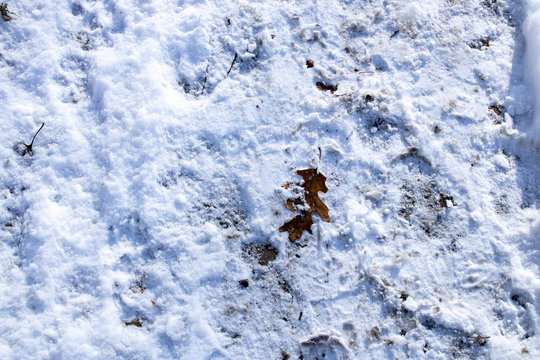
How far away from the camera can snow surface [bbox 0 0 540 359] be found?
2148mm

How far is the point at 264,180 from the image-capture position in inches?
93.9

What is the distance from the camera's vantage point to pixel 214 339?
2109mm

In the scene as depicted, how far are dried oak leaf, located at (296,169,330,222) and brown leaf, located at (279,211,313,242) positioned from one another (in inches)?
3.1

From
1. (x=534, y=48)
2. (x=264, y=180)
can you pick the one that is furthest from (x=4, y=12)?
(x=534, y=48)

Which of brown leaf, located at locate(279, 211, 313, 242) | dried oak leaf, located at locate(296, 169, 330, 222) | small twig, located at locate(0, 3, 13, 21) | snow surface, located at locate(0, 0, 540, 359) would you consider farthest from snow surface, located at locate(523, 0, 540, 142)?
small twig, located at locate(0, 3, 13, 21)

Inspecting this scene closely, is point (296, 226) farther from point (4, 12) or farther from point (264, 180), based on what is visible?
point (4, 12)

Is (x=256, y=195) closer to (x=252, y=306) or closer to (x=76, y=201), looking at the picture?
(x=252, y=306)

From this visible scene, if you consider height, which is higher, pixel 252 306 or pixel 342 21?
pixel 342 21

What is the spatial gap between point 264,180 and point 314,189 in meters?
0.28

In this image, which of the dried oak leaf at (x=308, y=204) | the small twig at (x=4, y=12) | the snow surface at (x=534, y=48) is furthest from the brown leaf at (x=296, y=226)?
the small twig at (x=4, y=12)

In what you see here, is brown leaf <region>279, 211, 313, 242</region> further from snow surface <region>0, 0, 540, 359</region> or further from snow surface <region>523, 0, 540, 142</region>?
snow surface <region>523, 0, 540, 142</region>

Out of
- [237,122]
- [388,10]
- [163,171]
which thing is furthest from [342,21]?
[163,171]

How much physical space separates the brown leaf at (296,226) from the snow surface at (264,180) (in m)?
0.04

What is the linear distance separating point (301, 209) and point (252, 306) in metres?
0.57
